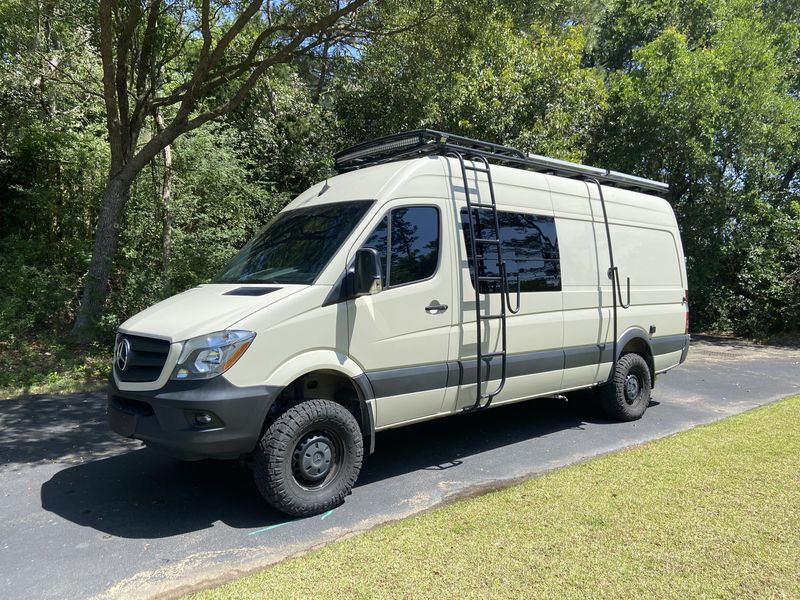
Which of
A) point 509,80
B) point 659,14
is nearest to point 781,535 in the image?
point 509,80

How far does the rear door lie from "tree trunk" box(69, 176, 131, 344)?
723 centimetres

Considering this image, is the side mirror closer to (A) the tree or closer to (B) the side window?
(B) the side window

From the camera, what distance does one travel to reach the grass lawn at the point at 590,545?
325cm

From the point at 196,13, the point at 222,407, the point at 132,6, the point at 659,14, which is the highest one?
the point at 659,14

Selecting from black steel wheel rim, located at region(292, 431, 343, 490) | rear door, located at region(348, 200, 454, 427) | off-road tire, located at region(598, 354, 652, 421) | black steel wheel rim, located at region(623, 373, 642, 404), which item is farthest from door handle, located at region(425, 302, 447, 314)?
black steel wheel rim, located at region(623, 373, 642, 404)

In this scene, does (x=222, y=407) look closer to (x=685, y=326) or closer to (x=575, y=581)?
(x=575, y=581)

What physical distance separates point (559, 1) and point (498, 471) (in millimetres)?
11509

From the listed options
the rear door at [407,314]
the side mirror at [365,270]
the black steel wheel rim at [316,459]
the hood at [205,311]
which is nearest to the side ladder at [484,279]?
the rear door at [407,314]

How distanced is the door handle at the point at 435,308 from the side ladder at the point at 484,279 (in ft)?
1.27

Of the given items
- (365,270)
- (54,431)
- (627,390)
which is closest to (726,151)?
(627,390)

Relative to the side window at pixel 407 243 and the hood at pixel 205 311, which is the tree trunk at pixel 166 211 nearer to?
the hood at pixel 205 311

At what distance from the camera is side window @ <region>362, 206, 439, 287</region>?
4852mm

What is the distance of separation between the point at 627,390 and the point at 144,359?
5397 mm

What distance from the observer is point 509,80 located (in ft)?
45.8
